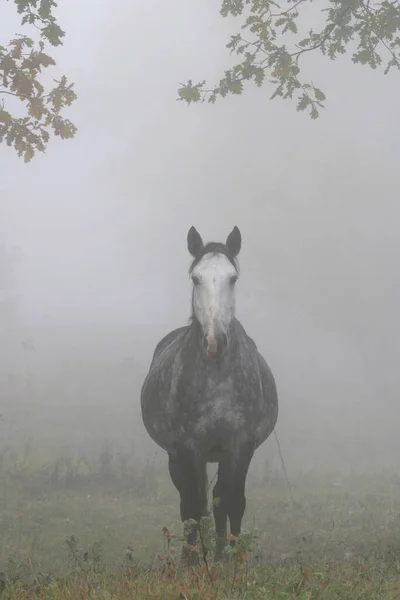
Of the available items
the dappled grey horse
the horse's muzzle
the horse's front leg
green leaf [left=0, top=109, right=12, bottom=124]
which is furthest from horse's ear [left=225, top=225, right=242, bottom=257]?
green leaf [left=0, top=109, right=12, bottom=124]

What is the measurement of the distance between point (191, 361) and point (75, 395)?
2103 cm

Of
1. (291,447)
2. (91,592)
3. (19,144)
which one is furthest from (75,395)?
(91,592)

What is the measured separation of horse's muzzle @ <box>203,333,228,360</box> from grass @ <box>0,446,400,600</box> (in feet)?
5.04

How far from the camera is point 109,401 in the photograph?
981 inches

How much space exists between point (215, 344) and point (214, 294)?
1.73 feet

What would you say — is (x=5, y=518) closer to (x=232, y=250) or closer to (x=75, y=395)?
(x=232, y=250)

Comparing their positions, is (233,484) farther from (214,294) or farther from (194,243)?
(194,243)

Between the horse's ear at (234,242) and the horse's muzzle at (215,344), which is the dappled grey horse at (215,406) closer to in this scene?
the horse's ear at (234,242)

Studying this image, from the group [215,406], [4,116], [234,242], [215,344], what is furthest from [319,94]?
[215,406]

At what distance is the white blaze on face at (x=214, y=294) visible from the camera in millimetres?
4582

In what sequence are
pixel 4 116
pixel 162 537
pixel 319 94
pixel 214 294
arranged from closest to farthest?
1. pixel 214 294
2. pixel 4 116
3. pixel 319 94
4. pixel 162 537

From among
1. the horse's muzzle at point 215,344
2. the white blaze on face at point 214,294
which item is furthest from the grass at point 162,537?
the white blaze on face at point 214,294

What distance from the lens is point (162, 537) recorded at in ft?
30.2

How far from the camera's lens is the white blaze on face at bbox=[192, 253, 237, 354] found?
458 cm
